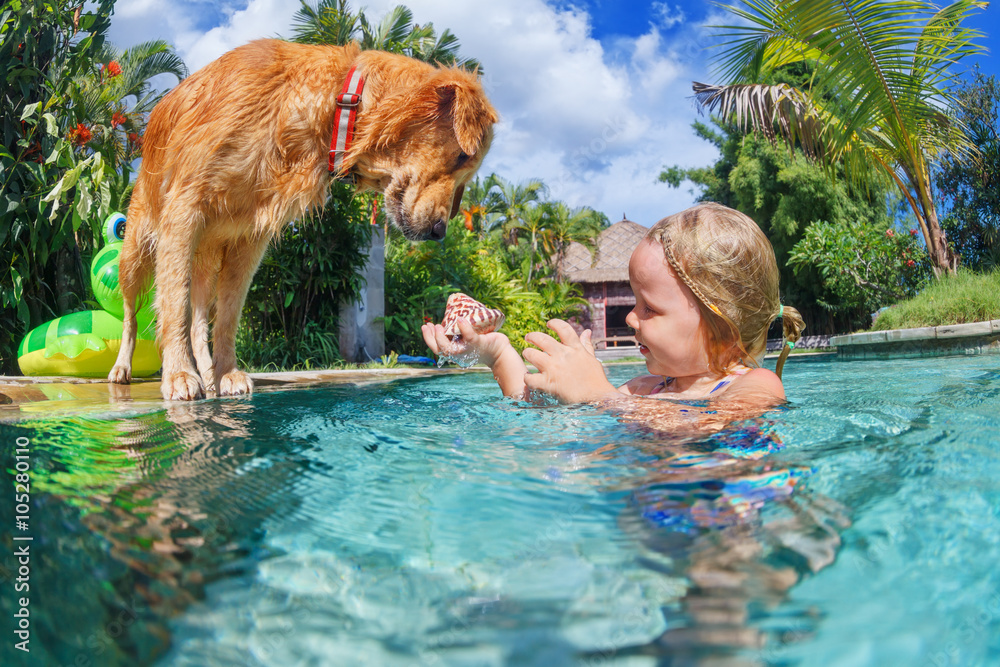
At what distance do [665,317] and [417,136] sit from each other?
2151 mm

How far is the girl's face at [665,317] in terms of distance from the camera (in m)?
2.28

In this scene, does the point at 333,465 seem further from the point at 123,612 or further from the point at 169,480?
the point at 123,612

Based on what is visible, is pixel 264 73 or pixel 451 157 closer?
pixel 264 73

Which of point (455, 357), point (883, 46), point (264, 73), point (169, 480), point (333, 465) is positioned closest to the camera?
point (169, 480)

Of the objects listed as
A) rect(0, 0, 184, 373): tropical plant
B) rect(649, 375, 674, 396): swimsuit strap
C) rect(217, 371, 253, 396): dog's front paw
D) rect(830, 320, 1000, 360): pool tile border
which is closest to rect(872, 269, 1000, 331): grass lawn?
rect(830, 320, 1000, 360): pool tile border

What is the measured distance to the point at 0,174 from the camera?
5500 millimetres

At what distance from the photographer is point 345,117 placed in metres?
3.54

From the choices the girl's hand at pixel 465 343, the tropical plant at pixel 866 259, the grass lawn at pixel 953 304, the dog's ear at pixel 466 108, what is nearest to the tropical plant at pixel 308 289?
the dog's ear at pixel 466 108

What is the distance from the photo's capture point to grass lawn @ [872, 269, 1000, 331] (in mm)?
8537

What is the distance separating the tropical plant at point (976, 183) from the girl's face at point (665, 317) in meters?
15.7

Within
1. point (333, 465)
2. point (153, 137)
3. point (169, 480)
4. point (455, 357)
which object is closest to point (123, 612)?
point (169, 480)

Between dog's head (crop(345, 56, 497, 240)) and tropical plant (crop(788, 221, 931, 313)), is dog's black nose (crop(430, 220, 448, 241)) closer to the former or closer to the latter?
dog's head (crop(345, 56, 497, 240))

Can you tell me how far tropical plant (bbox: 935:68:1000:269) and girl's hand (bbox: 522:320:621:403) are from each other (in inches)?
625

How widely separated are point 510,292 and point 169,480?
12.0 meters
